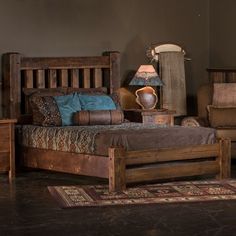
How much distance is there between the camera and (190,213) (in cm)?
471

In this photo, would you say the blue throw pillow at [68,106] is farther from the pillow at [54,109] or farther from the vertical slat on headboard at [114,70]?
the vertical slat on headboard at [114,70]

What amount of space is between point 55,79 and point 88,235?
3326mm

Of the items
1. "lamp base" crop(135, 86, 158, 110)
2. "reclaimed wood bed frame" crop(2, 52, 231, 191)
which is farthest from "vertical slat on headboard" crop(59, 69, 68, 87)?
"lamp base" crop(135, 86, 158, 110)

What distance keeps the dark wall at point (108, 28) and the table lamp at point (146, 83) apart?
0.46m

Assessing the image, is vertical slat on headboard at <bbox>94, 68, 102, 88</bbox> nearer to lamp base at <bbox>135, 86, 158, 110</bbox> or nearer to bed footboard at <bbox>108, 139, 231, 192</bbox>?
lamp base at <bbox>135, 86, 158, 110</bbox>

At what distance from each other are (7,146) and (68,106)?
2.40ft

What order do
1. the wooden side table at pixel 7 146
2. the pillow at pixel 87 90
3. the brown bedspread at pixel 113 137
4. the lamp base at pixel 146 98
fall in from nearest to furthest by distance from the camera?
the brown bedspread at pixel 113 137 → the wooden side table at pixel 7 146 → the pillow at pixel 87 90 → the lamp base at pixel 146 98

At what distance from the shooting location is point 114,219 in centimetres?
454

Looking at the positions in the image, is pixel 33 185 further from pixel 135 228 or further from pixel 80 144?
pixel 135 228

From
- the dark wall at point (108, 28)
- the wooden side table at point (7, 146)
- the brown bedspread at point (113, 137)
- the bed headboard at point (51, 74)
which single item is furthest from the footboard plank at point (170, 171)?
the dark wall at point (108, 28)

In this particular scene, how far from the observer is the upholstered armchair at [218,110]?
7.02m

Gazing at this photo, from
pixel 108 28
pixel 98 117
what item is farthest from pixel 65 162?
pixel 108 28

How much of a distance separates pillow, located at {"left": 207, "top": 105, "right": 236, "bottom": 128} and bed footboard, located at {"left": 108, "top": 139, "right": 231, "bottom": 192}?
44.1 inches

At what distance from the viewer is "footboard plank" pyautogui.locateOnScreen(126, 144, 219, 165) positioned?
217 inches
